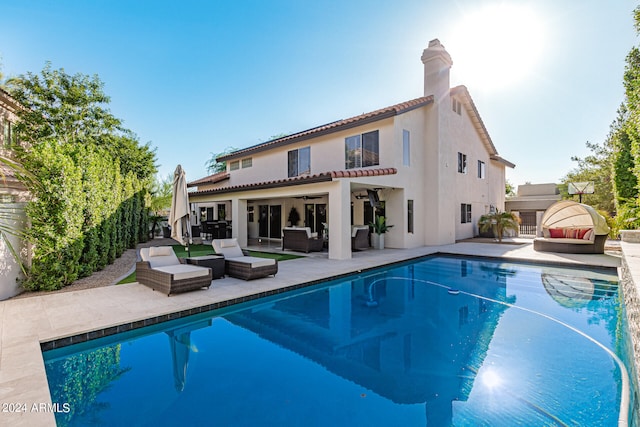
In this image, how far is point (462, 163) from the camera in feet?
66.9

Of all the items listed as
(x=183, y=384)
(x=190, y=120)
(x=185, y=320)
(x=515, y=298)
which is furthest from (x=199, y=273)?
(x=190, y=120)

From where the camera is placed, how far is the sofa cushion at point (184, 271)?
7332mm

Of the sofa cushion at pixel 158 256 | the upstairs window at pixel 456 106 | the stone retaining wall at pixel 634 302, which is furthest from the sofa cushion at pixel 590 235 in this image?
the sofa cushion at pixel 158 256

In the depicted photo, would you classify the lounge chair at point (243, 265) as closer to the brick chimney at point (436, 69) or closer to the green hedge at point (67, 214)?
the green hedge at point (67, 214)

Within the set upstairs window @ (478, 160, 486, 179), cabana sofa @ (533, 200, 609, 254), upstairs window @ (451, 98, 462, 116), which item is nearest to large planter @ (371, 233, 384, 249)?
cabana sofa @ (533, 200, 609, 254)

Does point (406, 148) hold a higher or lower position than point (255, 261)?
higher

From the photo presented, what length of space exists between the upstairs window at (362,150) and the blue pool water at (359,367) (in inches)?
362

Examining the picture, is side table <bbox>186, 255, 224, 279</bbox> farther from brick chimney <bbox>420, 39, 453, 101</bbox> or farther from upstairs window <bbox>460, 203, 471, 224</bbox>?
upstairs window <bbox>460, 203, 471, 224</bbox>

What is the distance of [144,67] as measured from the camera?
17.4 metres

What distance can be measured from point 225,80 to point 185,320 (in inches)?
683

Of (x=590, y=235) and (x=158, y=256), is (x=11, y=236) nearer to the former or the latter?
(x=158, y=256)

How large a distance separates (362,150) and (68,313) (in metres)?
13.3

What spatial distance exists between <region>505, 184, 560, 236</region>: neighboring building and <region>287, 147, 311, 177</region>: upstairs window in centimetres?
2126

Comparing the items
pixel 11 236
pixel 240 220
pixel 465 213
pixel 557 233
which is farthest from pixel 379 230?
pixel 11 236
